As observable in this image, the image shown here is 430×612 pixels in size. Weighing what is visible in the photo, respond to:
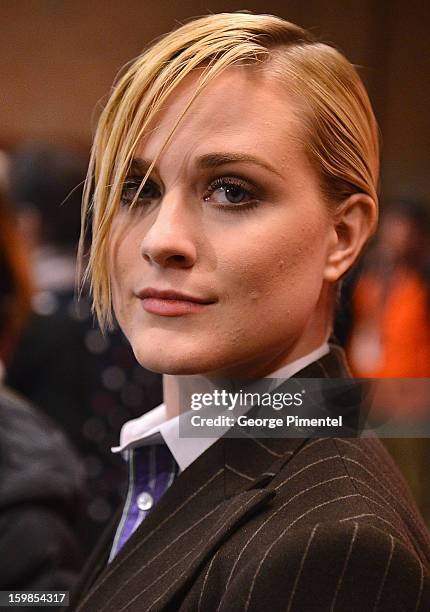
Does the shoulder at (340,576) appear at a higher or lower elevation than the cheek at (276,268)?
lower

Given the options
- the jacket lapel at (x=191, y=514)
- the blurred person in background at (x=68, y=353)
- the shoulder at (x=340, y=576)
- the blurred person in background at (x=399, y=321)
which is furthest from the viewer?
the blurred person in background at (x=68, y=353)

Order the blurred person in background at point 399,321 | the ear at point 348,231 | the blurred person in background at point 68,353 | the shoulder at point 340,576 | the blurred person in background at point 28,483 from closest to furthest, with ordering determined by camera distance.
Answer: the shoulder at point 340,576 → the ear at point 348,231 → the blurred person in background at point 399,321 → the blurred person in background at point 28,483 → the blurred person in background at point 68,353

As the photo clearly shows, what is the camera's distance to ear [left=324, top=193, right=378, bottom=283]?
0.97 m

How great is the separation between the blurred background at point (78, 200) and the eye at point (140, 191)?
288mm

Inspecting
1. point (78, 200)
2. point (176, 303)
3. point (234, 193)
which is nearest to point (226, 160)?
point (234, 193)

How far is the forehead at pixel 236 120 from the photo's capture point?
0.92m

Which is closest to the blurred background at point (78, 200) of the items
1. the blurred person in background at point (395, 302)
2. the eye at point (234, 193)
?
the blurred person in background at point (395, 302)

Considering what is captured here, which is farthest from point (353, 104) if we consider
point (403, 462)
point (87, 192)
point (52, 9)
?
point (52, 9)

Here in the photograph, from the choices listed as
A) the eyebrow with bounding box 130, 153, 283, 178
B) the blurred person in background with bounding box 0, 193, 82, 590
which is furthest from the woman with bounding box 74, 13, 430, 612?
the blurred person in background with bounding box 0, 193, 82, 590

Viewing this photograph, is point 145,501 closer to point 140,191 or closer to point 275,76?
point 140,191

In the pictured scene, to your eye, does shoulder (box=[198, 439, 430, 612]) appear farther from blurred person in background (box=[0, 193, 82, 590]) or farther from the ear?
blurred person in background (box=[0, 193, 82, 590])

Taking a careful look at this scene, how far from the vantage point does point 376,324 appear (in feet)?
3.86

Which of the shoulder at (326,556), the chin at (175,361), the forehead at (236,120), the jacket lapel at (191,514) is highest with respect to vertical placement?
the forehead at (236,120)

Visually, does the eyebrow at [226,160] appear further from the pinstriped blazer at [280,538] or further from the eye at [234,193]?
the pinstriped blazer at [280,538]
